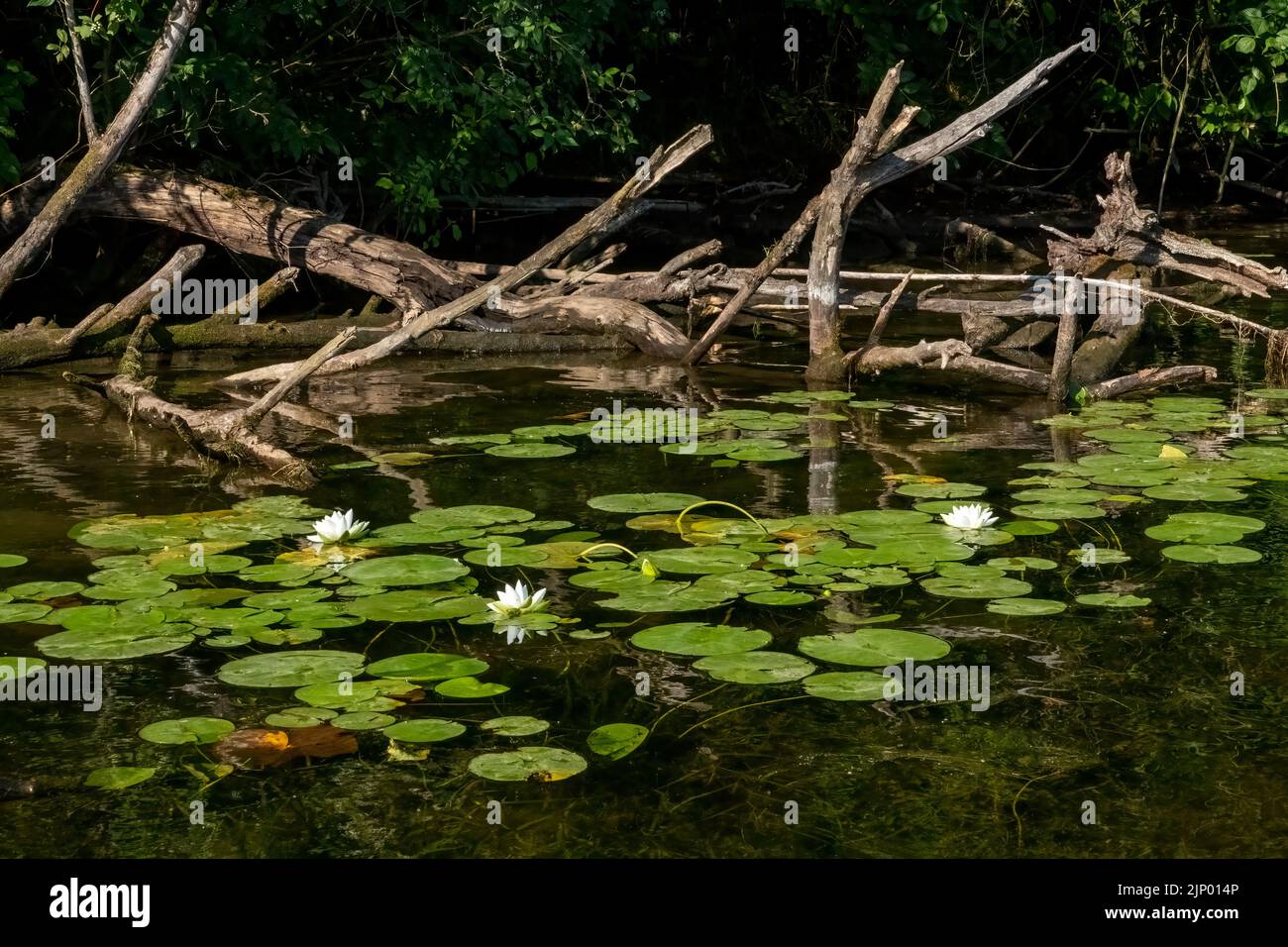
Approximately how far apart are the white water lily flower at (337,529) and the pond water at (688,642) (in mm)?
110

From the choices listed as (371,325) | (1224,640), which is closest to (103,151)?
(371,325)

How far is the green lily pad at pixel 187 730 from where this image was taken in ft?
12.6

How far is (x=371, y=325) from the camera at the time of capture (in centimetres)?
1039

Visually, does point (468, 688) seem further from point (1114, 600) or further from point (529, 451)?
point (529, 451)

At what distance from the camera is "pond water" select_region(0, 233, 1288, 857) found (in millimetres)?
3469

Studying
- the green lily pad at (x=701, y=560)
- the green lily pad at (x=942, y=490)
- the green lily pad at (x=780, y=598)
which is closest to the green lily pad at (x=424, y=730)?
the green lily pad at (x=780, y=598)

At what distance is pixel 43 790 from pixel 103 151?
20.9 ft

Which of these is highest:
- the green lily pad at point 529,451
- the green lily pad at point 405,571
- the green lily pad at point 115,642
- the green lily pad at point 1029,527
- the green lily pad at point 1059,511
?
the green lily pad at point 529,451

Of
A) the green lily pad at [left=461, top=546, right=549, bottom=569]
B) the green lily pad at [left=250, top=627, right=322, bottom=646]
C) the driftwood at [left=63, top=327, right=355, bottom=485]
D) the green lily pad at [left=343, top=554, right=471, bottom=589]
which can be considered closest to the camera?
the green lily pad at [left=250, top=627, right=322, bottom=646]

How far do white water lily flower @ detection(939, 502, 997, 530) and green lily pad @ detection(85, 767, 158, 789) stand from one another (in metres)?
2.97

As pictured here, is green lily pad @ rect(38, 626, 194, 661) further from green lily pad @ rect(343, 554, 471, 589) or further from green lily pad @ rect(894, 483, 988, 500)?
green lily pad @ rect(894, 483, 988, 500)

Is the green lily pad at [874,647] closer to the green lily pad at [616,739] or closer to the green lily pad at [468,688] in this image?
the green lily pad at [616,739]

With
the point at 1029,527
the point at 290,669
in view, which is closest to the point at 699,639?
the point at 290,669

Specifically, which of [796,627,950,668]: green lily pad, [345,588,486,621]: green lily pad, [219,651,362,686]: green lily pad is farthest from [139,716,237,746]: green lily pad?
[796,627,950,668]: green lily pad
